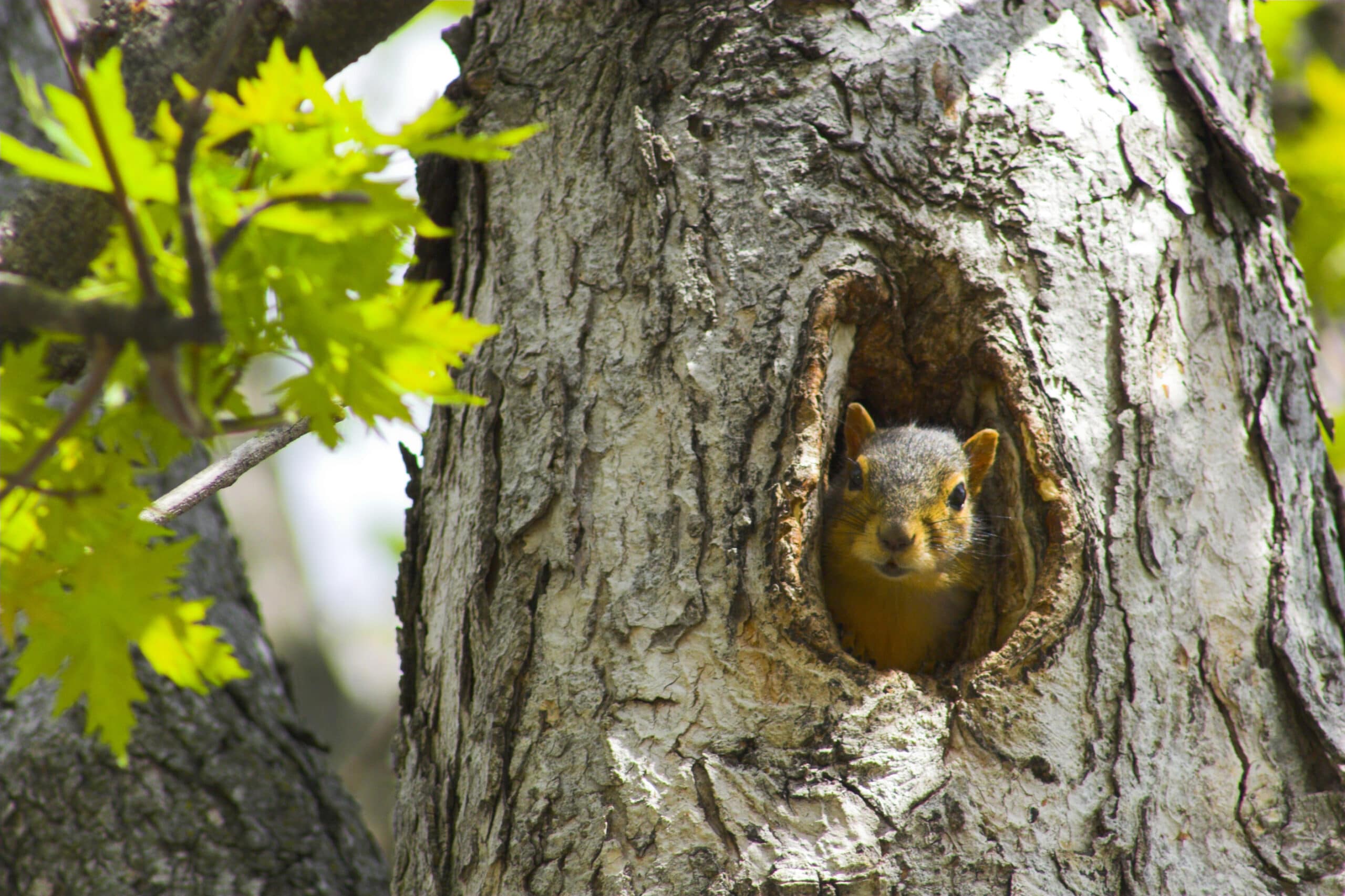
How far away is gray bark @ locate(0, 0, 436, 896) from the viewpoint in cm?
261

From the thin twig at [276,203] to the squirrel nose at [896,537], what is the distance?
198 centimetres

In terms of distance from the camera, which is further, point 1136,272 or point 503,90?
point 503,90

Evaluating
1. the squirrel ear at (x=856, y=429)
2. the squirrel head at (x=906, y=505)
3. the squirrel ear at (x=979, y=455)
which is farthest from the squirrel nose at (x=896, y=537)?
the squirrel ear at (x=856, y=429)

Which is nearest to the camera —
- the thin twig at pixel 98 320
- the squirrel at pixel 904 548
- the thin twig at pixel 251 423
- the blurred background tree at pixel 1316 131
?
the thin twig at pixel 98 320

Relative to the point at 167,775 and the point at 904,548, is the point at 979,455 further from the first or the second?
the point at 167,775

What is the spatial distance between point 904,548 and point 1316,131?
305cm

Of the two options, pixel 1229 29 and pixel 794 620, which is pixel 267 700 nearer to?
pixel 794 620

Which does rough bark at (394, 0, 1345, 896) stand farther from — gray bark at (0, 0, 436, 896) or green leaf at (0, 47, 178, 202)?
green leaf at (0, 47, 178, 202)

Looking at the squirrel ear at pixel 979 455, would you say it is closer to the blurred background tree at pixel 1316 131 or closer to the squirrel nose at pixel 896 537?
the squirrel nose at pixel 896 537

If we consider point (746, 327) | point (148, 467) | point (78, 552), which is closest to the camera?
point (78, 552)

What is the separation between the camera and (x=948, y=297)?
246cm

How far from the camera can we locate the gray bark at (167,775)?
2.61m

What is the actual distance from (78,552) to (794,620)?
1.25m

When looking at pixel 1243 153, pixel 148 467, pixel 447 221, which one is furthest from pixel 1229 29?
pixel 148 467
